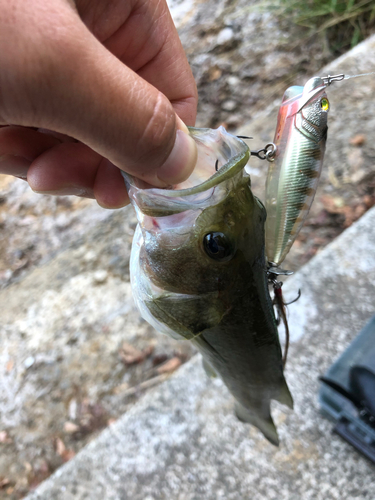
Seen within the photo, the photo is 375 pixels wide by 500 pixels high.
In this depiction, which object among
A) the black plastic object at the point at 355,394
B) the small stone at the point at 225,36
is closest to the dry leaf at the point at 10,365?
the black plastic object at the point at 355,394

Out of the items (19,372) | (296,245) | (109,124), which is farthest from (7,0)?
(19,372)

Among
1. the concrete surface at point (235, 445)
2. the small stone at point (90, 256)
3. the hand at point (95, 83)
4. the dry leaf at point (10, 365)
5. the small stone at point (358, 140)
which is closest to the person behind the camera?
the hand at point (95, 83)

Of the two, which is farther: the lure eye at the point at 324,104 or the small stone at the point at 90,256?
the small stone at the point at 90,256

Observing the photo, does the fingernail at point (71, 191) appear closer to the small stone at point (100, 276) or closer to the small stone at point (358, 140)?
the small stone at point (100, 276)

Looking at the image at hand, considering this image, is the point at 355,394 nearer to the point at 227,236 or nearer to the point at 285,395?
the point at 285,395

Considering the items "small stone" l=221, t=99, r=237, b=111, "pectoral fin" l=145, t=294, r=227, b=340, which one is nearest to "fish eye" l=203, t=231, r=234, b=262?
"pectoral fin" l=145, t=294, r=227, b=340

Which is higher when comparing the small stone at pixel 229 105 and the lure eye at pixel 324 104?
the lure eye at pixel 324 104

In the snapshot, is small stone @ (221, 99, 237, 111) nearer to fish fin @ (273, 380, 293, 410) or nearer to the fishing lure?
the fishing lure
